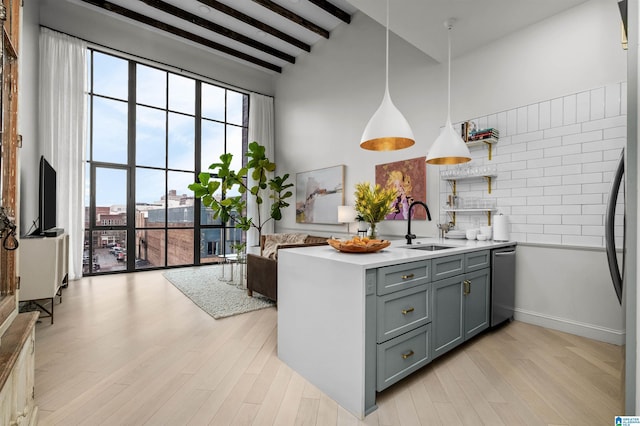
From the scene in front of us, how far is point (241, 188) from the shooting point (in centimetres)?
656

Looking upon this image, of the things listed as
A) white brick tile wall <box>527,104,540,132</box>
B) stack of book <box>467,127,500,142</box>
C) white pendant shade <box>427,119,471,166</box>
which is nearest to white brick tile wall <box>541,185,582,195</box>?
white brick tile wall <box>527,104,540,132</box>

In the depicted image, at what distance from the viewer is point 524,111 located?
3.10 metres

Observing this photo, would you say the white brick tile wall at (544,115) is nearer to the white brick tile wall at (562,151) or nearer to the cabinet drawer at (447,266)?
the white brick tile wall at (562,151)

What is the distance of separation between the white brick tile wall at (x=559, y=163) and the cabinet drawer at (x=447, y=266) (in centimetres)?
127

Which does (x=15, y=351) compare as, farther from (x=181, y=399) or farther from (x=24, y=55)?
(x=24, y=55)

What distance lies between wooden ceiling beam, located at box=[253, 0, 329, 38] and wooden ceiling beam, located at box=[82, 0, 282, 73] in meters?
1.73

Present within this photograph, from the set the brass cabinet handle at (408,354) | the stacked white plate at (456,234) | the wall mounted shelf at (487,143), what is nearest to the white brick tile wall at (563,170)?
the wall mounted shelf at (487,143)

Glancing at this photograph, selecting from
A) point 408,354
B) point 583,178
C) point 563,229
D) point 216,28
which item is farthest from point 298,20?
point 408,354

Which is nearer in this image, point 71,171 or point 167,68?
point 71,171

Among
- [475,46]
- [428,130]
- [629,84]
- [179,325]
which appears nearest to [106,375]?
[179,325]

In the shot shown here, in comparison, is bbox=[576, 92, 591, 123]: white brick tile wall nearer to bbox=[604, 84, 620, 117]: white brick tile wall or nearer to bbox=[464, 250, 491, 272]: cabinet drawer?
bbox=[604, 84, 620, 117]: white brick tile wall

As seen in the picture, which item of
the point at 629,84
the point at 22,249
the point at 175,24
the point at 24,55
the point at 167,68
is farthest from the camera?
the point at 167,68

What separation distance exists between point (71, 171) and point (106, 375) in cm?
418

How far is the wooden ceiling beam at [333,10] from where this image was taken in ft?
15.4
